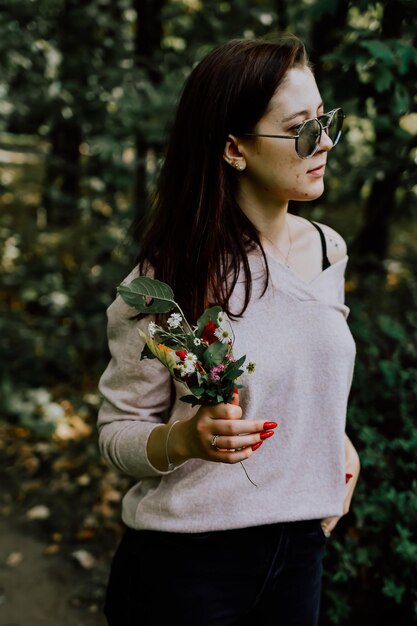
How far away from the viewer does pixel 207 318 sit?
1138 mm

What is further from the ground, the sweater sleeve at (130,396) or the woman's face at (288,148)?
the woman's face at (288,148)

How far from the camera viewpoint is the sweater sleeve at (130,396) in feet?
4.74

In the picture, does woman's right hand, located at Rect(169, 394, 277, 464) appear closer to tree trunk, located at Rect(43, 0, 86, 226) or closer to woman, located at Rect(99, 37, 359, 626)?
woman, located at Rect(99, 37, 359, 626)

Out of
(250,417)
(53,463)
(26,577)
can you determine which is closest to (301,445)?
(250,417)

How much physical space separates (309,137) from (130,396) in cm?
74

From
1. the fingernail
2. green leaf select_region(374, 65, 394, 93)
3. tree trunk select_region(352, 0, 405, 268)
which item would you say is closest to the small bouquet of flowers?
the fingernail

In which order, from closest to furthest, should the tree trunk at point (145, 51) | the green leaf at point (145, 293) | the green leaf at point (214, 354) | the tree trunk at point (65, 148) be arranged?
the green leaf at point (214, 354)
the green leaf at point (145, 293)
the tree trunk at point (145, 51)
the tree trunk at point (65, 148)

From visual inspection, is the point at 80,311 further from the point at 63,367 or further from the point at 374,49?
the point at 374,49

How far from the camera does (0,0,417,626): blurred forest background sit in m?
2.31

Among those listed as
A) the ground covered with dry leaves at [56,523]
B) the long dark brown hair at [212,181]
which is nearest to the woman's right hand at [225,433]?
the long dark brown hair at [212,181]

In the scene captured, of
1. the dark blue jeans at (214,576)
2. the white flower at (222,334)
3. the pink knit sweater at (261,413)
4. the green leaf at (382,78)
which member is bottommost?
the dark blue jeans at (214,576)

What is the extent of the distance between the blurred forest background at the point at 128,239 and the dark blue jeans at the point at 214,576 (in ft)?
2.10

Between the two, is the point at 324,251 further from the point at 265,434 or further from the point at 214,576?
the point at 214,576

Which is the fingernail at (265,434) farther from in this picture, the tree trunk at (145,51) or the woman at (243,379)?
the tree trunk at (145,51)
